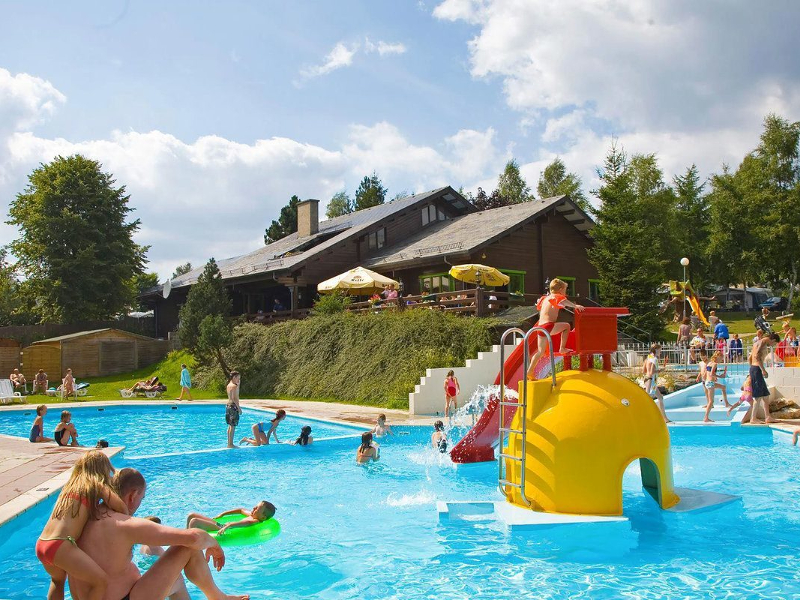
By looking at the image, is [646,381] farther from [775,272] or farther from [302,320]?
[775,272]

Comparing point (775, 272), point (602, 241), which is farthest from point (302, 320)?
point (775, 272)

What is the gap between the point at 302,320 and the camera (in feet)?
94.0

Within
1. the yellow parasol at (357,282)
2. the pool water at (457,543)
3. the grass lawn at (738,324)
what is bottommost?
the pool water at (457,543)

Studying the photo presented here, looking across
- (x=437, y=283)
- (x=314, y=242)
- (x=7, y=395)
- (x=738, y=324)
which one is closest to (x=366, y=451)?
(x=437, y=283)

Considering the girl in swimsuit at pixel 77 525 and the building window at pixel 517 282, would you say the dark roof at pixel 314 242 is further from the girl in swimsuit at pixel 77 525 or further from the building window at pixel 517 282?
the girl in swimsuit at pixel 77 525

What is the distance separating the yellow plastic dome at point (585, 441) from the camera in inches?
314

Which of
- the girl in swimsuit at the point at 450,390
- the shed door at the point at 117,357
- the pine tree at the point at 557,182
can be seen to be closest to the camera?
the girl in swimsuit at the point at 450,390

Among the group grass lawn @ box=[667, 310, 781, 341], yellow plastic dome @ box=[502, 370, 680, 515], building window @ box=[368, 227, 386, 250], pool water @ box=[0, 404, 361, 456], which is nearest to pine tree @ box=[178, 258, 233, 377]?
pool water @ box=[0, 404, 361, 456]

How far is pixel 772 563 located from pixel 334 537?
16.4 ft

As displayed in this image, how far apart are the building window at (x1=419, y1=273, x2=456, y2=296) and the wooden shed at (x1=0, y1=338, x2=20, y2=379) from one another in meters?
19.5

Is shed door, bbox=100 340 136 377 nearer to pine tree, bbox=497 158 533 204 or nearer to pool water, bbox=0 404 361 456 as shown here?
pool water, bbox=0 404 361 456

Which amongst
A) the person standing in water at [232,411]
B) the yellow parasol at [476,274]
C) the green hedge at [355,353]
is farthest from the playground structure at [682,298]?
the person standing in water at [232,411]

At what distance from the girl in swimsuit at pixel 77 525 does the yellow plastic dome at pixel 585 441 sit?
17.2 feet

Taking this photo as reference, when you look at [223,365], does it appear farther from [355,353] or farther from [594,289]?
[594,289]
